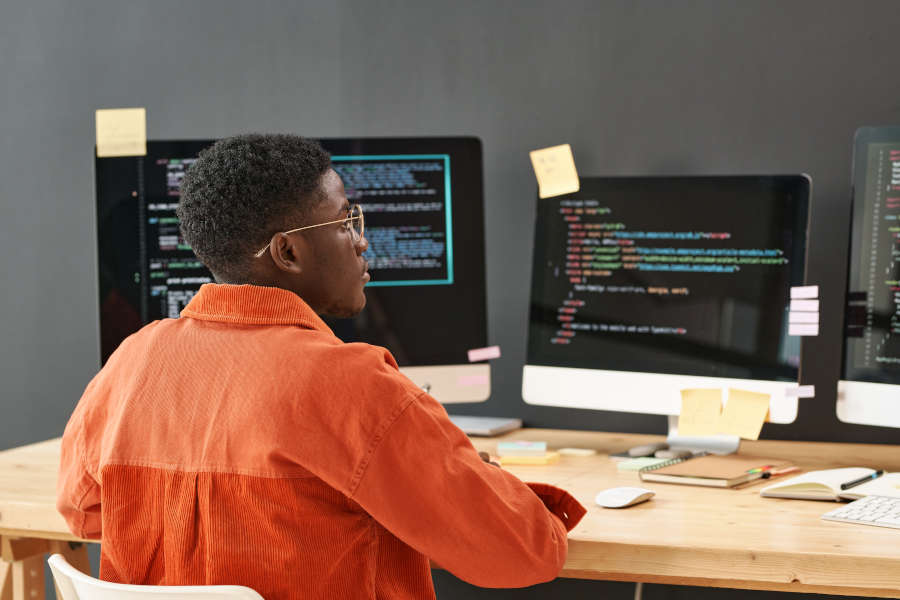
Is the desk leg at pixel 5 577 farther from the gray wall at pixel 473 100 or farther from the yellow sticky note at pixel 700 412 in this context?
the yellow sticky note at pixel 700 412

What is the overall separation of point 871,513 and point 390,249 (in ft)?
3.38

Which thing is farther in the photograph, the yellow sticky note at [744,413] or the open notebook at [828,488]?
the yellow sticky note at [744,413]

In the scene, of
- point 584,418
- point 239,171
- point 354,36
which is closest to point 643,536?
point 239,171

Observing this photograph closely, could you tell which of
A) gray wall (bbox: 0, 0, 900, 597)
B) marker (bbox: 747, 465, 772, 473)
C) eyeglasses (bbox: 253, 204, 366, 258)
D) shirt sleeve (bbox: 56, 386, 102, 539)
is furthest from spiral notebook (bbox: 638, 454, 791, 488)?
shirt sleeve (bbox: 56, 386, 102, 539)

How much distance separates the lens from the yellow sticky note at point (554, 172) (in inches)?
76.5

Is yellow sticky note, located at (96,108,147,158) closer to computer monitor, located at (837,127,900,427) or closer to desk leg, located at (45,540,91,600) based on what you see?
desk leg, located at (45,540,91,600)

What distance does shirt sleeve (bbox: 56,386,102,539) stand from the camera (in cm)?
118

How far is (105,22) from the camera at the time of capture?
2.50 metres

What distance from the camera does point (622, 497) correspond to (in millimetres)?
1452

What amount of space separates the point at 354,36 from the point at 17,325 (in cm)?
117

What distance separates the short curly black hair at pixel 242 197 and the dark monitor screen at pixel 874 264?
3.26ft

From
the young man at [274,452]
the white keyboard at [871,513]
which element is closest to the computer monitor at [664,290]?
Result: the white keyboard at [871,513]

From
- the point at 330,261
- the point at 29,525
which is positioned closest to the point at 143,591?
the point at 330,261

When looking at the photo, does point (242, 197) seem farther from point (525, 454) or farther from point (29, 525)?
point (525, 454)
